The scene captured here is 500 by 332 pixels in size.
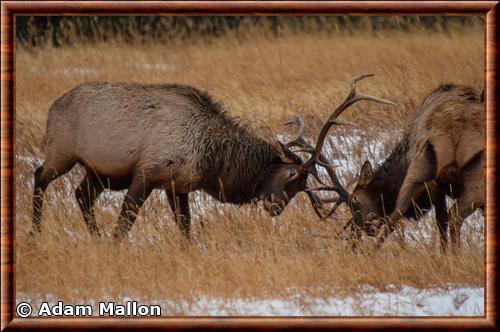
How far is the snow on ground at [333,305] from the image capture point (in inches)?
246

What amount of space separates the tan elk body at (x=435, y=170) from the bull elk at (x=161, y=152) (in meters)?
0.52

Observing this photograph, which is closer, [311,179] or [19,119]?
[311,179]

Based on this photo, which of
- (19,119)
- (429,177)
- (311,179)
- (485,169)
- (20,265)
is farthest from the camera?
(19,119)

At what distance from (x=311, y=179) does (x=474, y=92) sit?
263cm

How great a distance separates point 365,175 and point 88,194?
2.60 meters

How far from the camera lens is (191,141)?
25.1ft

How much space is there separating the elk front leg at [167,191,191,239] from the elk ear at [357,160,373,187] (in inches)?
64.0

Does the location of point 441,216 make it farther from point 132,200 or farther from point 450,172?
point 132,200

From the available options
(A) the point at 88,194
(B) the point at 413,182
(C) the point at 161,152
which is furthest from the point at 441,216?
(A) the point at 88,194

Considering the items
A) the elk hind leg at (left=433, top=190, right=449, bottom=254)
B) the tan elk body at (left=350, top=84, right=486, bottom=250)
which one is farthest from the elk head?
the elk hind leg at (left=433, top=190, right=449, bottom=254)

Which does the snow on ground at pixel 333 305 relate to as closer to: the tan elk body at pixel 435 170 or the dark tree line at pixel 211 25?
the tan elk body at pixel 435 170

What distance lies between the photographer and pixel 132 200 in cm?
754

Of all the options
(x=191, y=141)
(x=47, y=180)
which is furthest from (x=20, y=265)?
(x=191, y=141)
